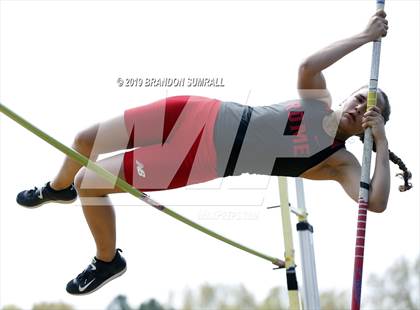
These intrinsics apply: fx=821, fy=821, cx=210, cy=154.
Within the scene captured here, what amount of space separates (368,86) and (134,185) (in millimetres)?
1178

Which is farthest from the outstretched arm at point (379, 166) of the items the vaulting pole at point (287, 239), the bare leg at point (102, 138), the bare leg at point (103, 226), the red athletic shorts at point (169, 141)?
the vaulting pole at point (287, 239)

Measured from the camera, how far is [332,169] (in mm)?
3920

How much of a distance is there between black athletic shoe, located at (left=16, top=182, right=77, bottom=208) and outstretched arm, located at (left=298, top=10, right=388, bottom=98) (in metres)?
1.24

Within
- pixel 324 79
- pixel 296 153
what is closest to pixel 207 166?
pixel 296 153

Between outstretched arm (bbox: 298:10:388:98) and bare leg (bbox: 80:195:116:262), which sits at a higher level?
outstretched arm (bbox: 298:10:388:98)

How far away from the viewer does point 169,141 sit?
373 cm

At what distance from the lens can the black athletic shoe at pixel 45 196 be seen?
159 inches

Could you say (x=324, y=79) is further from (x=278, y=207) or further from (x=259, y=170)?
(x=278, y=207)

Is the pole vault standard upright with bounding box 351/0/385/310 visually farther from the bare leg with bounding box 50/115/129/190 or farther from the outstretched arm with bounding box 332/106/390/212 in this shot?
the bare leg with bounding box 50/115/129/190

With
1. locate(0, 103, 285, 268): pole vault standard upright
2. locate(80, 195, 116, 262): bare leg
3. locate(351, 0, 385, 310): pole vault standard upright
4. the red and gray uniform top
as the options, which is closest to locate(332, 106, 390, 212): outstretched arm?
locate(351, 0, 385, 310): pole vault standard upright

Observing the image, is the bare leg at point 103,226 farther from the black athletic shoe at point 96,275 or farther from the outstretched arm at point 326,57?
the outstretched arm at point 326,57

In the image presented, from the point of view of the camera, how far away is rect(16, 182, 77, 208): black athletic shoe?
404cm

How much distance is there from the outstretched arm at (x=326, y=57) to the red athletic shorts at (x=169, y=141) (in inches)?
16.9

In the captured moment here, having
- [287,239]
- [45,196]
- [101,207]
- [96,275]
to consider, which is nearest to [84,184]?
[101,207]
